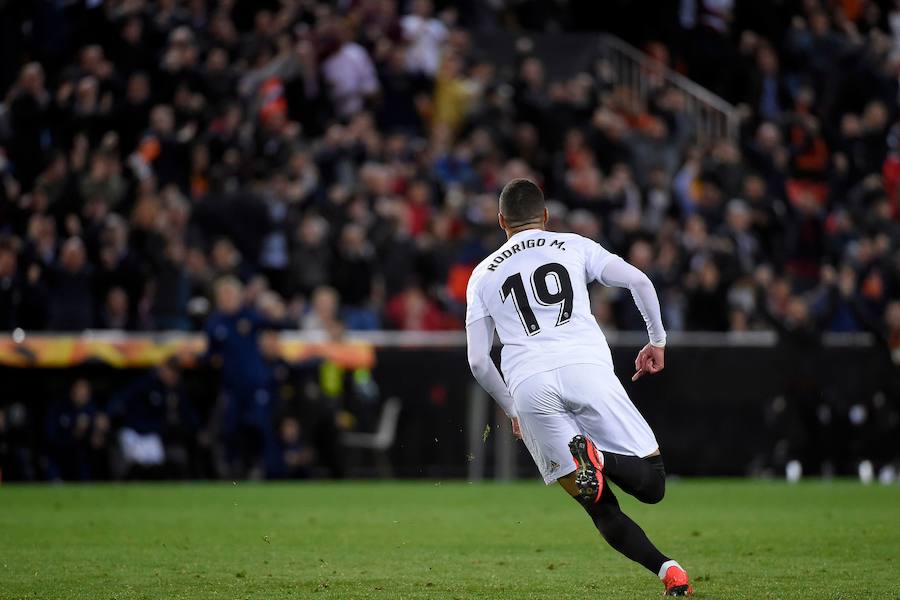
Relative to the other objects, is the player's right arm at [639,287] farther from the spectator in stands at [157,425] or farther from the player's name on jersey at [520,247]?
the spectator in stands at [157,425]

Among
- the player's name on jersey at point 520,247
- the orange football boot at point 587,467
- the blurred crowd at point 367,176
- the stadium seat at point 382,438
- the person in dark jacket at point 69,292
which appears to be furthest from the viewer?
the stadium seat at point 382,438

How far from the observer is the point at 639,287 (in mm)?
7496

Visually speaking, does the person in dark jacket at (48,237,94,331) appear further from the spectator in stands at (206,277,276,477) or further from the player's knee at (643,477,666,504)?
the player's knee at (643,477,666,504)

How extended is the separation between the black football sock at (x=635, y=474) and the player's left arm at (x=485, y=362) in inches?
Result: 20.4

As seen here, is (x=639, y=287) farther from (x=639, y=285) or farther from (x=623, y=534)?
(x=623, y=534)

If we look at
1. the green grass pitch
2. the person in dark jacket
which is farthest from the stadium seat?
the person in dark jacket

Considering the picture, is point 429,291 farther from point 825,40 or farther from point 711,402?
point 825,40

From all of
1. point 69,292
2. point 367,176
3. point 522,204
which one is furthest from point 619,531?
point 367,176

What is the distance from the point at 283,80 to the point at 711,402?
7.00 m

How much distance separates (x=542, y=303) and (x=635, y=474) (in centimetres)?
90

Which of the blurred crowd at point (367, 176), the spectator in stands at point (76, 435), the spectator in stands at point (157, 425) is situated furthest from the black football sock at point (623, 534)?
the spectator in stands at point (76, 435)

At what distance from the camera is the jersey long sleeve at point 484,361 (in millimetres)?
7574

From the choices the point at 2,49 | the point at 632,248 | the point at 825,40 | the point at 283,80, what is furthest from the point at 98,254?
the point at 825,40

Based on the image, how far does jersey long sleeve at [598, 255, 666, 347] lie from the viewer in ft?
24.6
